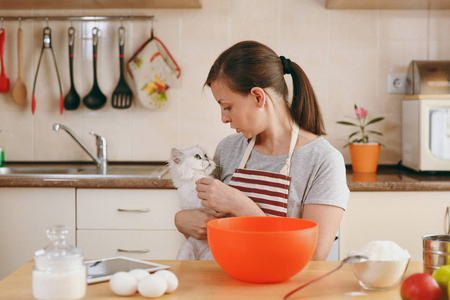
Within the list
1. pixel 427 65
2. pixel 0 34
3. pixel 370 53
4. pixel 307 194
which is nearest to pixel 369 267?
pixel 307 194

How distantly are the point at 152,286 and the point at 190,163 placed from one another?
29.0 inches

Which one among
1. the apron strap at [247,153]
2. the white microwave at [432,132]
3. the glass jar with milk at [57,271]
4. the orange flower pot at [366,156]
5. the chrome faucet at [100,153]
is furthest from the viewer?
the chrome faucet at [100,153]

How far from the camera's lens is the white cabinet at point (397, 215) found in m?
2.12

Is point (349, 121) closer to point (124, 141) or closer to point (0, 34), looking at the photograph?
point (124, 141)

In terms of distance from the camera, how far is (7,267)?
7.29ft

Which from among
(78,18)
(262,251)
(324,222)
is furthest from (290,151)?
(78,18)

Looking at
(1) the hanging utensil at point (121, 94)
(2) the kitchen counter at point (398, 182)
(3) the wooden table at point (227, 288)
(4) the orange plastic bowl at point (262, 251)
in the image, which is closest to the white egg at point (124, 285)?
(3) the wooden table at point (227, 288)

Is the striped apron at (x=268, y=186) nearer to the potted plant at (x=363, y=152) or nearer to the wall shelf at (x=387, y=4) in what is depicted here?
the potted plant at (x=363, y=152)

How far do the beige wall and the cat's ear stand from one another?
1021 mm

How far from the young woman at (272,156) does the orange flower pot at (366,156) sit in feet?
3.21

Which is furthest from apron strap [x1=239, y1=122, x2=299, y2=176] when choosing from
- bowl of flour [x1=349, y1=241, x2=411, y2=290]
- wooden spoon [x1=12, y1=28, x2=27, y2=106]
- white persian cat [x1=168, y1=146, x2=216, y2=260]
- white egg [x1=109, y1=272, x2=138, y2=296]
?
wooden spoon [x1=12, y1=28, x2=27, y2=106]

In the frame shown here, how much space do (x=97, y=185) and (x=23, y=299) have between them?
4.25 ft

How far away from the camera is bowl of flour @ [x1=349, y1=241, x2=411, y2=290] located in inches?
34.7

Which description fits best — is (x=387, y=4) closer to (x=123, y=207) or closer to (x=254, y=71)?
(x=254, y=71)
